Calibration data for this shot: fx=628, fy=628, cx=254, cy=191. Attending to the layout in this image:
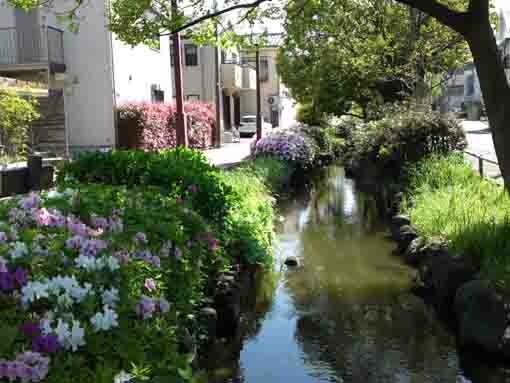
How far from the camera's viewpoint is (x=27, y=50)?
71.1 ft

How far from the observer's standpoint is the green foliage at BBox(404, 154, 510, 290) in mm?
7242

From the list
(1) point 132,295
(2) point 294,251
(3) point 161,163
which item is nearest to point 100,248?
(1) point 132,295

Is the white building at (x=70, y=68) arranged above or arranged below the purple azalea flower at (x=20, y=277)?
above

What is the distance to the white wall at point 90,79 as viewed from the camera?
887 inches

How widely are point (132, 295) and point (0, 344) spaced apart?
93 centimetres

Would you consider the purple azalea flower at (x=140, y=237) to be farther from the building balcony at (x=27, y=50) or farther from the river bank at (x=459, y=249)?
the building balcony at (x=27, y=50)

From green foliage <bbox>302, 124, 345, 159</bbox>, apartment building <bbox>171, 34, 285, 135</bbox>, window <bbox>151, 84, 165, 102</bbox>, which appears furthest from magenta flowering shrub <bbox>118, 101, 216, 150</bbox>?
apartment building <bbox>171, 34, 285, 135</bbox>

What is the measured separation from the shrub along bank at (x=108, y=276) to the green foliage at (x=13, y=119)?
39.5 feet

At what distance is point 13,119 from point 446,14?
14444mm

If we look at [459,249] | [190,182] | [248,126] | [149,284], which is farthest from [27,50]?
[248,126]

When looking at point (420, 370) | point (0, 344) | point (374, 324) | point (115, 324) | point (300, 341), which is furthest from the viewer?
point (374, 324)

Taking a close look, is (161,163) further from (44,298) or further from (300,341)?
(44,298)

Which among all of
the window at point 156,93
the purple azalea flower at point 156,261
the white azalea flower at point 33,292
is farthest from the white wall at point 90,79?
the white azalea flower at point 33,292

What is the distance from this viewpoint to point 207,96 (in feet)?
136
